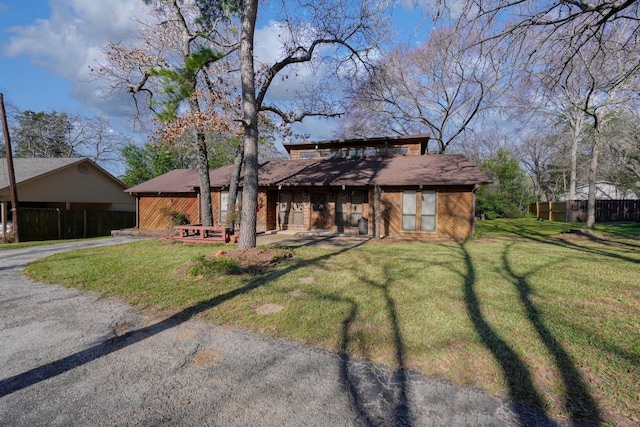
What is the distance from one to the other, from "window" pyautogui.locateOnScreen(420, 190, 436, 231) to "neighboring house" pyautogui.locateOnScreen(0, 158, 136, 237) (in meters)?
18.9

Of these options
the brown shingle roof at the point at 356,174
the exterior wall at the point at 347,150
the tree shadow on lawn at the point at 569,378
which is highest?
the exterior wall at the point at 347,150

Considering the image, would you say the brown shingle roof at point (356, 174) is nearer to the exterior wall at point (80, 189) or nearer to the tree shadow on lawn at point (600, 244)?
the tree shadow on lawn at point (600, 244)

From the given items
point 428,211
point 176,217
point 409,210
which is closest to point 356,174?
point 409,210

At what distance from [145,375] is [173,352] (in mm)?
423

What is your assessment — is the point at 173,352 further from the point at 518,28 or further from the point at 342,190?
the point at 342,190

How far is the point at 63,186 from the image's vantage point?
18266 millimetres

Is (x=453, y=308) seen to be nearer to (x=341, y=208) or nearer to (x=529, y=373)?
(x=529, y=373)

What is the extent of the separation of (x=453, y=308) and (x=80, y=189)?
22972 millimetres

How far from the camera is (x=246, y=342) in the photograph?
3350 millimetres

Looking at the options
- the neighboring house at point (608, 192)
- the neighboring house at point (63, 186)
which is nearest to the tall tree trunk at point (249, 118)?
the neighboring house at point (63, 186)

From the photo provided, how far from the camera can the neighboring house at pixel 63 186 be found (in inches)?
641

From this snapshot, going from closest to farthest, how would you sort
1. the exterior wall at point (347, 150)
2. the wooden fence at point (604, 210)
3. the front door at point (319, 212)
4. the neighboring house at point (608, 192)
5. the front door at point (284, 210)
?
the front door at point (319, 212), the front door at point (284, 210), the exterior wall at point (347, 150), the wooden fence at point (604, 210), the neighboring house at point (608, 192)

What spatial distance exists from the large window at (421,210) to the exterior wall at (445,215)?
0.13 meters

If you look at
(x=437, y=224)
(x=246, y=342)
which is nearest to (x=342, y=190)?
(x=437, y=224)
